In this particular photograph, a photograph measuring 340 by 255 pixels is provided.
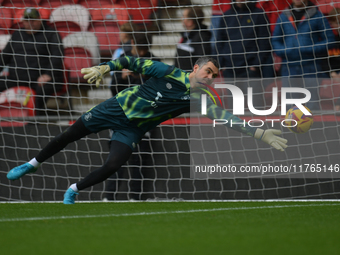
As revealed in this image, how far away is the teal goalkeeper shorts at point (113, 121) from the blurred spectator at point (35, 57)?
2.09 m

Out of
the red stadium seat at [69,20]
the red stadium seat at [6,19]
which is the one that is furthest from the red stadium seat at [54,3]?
the red stadium seat at [6,19]

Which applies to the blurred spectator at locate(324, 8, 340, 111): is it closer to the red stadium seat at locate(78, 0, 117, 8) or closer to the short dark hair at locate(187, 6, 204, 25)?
the short dark hair at locate(187, 6, 204, 25)

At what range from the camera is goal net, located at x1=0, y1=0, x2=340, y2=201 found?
6453 millimetres

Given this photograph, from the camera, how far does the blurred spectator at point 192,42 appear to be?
6844 mm

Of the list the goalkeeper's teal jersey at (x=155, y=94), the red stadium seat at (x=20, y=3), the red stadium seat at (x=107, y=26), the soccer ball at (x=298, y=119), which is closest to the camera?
the goalkeeper's teal jersey at (x=155, y=94)

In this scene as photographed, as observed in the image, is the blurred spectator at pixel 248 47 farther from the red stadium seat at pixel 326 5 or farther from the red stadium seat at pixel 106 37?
the red stadium seat at pixel 106 37

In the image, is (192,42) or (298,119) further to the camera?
(192,42)

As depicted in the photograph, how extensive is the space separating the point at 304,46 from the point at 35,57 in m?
3.56

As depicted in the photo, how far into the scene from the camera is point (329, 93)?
6.57 m

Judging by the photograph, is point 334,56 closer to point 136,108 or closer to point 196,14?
point 196,14

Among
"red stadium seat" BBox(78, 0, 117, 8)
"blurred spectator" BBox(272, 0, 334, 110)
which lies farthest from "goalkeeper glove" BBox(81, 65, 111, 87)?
"red stadium seat" BBox(78, 0, 117, 8)

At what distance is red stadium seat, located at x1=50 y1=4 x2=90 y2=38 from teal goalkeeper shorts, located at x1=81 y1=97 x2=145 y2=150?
233cm
